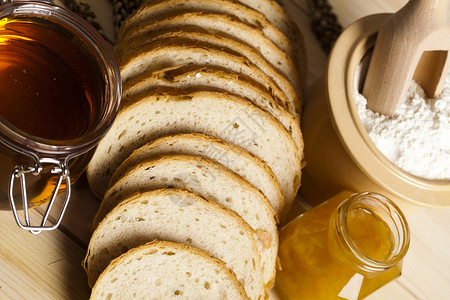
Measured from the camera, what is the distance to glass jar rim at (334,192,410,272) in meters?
1.29

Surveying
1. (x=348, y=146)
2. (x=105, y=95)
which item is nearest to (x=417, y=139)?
(x=348, y=146)

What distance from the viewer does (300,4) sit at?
189 cm

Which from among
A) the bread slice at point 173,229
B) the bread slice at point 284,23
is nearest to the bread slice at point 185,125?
the bread slice at point 173,229

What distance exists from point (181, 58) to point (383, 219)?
64 cm

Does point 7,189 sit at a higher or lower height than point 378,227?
higher

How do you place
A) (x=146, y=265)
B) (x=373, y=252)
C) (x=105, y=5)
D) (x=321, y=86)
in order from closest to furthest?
(x=146, y=265)
(x=373, y=252)
(x=321, y=86)
(x=105, y=5)

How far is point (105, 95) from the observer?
1122mm

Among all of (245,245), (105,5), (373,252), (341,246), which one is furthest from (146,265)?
(105,5)

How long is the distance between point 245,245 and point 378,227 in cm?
34

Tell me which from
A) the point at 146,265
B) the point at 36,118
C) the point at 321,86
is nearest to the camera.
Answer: the point at 36,118

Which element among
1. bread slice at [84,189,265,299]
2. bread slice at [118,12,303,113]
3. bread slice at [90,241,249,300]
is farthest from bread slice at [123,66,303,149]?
bread slice at [90,241,249,300]

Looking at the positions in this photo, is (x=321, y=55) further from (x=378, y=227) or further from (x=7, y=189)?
(x=7, y=189)

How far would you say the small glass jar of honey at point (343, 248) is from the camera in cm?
132

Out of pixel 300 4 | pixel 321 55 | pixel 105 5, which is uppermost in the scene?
pixel 105 5
